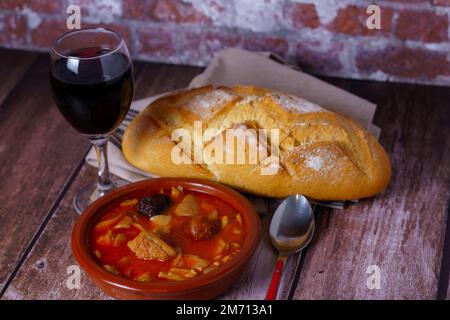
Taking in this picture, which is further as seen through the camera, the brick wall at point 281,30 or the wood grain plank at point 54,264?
the brick wall at point 281,30

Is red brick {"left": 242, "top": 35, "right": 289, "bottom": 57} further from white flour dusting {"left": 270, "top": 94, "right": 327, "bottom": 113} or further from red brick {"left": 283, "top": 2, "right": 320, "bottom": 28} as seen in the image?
white flour dusting {"left": 270, "top": 94, "right": 327, "bottom": 113}

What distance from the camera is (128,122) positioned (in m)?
1.63

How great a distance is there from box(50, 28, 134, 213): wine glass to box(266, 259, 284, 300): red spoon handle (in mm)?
406

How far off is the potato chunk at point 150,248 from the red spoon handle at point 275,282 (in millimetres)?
169

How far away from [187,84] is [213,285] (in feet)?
2.79

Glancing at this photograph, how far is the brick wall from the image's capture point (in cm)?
184

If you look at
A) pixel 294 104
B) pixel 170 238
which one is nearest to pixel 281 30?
pixel 294 104

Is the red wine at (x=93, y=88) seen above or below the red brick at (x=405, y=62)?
above

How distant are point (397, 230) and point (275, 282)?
0.30 m

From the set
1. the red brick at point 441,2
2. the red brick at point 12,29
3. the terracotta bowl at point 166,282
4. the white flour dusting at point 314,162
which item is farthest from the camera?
the red brick at point 12,29

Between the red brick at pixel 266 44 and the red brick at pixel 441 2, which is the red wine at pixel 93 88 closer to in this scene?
the red brick at pixel 266 44

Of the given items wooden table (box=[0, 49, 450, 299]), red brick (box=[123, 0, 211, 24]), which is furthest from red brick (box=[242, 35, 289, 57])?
wooden table (box=[0, 49, 450, 299])

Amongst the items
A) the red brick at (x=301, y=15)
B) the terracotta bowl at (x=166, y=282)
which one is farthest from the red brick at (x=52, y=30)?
the terracotta bowl at (x=166, y=282)

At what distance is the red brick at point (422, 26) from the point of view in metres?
1.81
